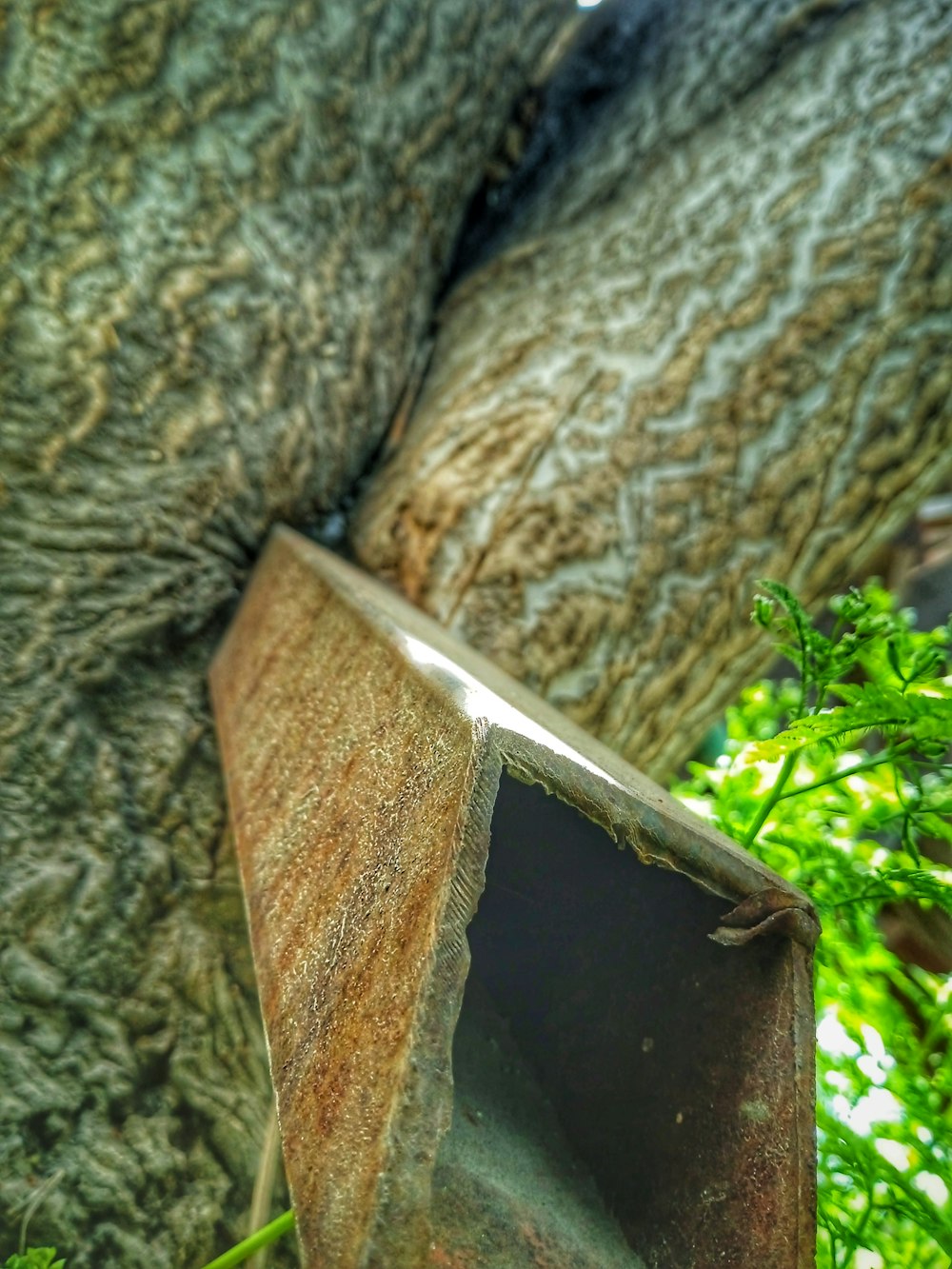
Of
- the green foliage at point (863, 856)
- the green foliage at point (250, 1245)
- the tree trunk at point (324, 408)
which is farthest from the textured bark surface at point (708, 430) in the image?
the green foliage at point (250, 1245)

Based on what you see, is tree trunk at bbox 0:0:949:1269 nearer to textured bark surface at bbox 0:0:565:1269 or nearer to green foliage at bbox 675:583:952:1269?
textured bark surface at bbox 0:0:565:1269

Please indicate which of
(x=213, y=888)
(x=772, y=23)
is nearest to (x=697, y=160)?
(x=772, y=23)

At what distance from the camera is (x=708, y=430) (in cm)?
A: 107

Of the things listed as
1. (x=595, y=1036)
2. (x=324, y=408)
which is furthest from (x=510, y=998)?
(x=324, y=408)

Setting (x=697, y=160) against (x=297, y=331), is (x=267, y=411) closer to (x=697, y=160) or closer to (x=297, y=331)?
(x=297, y=331)

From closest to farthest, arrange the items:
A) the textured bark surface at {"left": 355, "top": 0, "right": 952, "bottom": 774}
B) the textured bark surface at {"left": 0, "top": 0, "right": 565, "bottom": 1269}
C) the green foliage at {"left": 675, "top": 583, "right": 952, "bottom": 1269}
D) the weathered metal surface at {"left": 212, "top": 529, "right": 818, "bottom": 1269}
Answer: the weathered metal surface at {"left": 212, "top": 529, "right": 818, "bottom": 1269} → the green foliage at {"left": 675, "top": 583, "right": 952, "bottom": 1269} → the textured bark surface at {"left": 0, "top": 0, "right": 565, "bottom": 1269} → the textured bark surface at {"left": 355, "top": 0, "right": 952, "bottom": 774}

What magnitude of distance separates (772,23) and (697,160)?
0.36 meters

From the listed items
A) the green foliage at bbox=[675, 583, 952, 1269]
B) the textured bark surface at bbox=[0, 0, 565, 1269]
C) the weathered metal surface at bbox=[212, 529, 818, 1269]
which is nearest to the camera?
the weathered metal surface at bbox=[212, 529, 818, 1269]

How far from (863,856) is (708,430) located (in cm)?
53

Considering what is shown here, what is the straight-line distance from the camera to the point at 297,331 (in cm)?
113

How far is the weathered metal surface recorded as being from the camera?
0.37 m

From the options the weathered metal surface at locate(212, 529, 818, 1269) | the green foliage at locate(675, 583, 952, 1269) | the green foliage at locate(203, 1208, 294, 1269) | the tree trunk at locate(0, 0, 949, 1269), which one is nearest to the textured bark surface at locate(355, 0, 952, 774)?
the tree trunk at locate(0, 0, 949, 1269)

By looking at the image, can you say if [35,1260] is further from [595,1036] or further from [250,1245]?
[595,1036]

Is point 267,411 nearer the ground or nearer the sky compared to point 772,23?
nearer the ground
